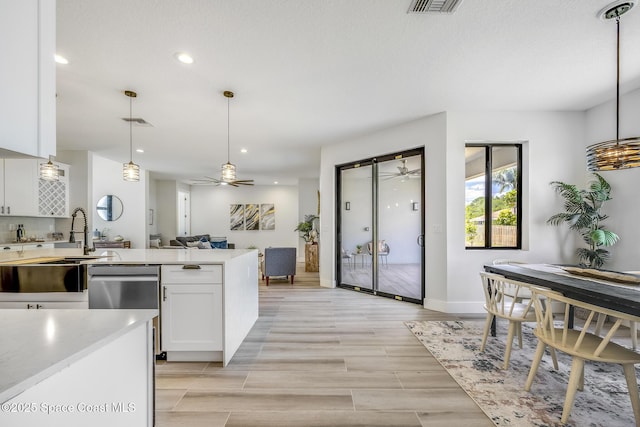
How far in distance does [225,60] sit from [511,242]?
4331 millimetres

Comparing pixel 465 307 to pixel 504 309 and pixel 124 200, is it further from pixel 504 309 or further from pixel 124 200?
pixel 124 200

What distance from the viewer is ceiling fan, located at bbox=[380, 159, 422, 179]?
15.1 ft

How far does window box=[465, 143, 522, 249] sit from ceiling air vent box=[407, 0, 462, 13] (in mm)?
2494

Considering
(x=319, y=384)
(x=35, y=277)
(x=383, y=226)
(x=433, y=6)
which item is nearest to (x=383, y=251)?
(x=383, y=226)

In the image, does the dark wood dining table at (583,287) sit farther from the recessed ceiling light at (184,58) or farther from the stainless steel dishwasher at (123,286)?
the recessed ceiling light at (184,58)

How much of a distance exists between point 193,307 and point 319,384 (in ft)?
4.07

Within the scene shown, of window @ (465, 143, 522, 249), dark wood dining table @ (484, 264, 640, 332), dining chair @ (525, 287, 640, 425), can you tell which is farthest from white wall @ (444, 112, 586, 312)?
dining chair @ (525, 287, 640, 425)

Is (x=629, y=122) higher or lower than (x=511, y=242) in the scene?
higher

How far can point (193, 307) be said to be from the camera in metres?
2.50

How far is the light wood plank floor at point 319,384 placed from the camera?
186 cm

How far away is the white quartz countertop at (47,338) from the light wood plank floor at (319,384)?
1187 mm

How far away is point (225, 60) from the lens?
267 centimetres

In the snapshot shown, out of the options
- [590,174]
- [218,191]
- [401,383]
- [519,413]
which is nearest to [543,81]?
[590,174]

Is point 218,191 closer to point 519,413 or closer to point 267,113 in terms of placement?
point 267,113
